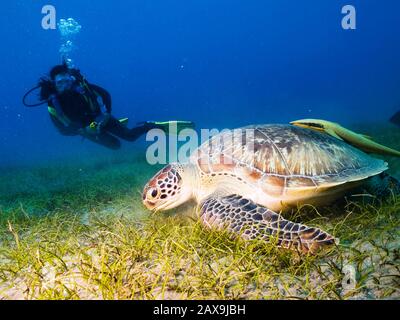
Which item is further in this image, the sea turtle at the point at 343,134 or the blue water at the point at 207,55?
the blue water at the point at 207,55

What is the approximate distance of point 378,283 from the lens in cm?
161

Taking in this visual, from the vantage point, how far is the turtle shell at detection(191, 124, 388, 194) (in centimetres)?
303

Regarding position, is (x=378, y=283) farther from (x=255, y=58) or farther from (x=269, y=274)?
(x=255, y=58)

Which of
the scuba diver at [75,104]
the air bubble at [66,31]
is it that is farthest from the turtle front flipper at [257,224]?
the air bubble at [66,31]

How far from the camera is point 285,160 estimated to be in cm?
321

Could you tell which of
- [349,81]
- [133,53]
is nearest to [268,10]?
[349,81]

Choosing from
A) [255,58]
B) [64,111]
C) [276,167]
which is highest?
[255,58]

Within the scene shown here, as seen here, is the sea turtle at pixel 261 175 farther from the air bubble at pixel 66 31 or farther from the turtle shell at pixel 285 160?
the air bubble at pixel 66 31

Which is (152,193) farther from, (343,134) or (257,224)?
(343,134)

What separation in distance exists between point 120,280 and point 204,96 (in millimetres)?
117765

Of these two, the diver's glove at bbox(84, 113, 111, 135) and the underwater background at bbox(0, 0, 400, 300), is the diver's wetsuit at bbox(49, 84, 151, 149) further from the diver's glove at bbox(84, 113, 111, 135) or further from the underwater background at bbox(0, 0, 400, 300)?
the underwater background at bbox(0, 0, 400, 300)

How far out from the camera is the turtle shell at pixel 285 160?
3029 millimetres

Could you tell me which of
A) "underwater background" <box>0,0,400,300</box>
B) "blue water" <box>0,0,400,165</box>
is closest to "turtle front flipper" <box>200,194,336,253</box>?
Answer: "underwater background" <box>0,0,400,300</box>
